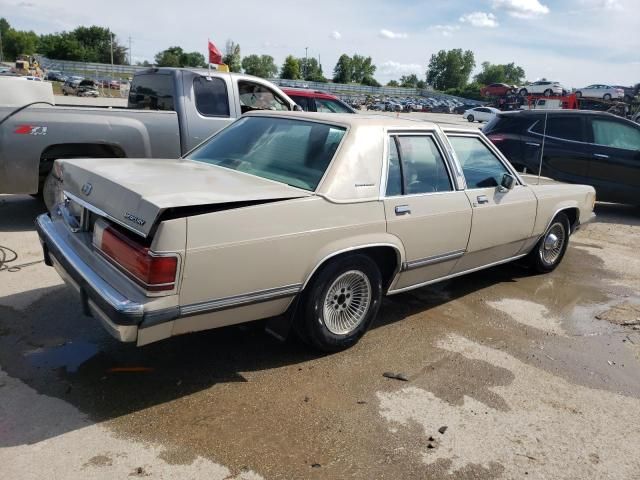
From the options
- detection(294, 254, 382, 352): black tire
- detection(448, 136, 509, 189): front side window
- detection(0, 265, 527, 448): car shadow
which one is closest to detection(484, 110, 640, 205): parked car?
detection(448, 136, 509, 189): front side window

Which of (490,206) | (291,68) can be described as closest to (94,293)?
(490,206)

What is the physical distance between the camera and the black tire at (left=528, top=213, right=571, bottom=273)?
5680 mm

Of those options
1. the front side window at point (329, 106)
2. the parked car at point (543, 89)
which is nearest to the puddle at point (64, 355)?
the front side window at point (329, 106)

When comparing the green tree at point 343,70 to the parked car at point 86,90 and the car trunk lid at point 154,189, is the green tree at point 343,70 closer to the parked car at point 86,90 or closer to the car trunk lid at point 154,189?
the parked car at point 86,90

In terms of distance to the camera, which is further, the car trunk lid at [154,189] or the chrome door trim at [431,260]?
the chrome door trim at [431,260]

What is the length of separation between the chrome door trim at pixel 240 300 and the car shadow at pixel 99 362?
614 mm

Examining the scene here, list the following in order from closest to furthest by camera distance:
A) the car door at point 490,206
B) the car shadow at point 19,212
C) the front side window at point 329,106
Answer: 1. the car door at point 490,206
2. the car shadow at point 19,212
3. the front side window at point 329,106

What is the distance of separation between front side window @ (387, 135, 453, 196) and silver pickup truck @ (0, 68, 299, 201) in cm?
369

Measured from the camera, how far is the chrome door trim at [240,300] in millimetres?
2881

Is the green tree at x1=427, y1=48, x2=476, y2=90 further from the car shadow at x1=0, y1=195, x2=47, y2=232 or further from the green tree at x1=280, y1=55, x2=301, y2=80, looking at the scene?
the car shadow at x1=0, y1=195, x2=47, y2=232

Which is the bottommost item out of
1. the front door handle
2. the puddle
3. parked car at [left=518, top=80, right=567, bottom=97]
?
the puddle

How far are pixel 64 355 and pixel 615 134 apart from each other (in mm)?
9033

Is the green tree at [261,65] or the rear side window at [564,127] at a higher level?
the green tree at [261,65]

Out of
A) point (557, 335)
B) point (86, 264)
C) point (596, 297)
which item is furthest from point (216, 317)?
point (596, 297)
